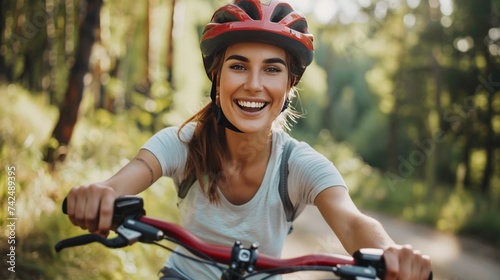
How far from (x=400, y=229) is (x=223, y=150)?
12914mm

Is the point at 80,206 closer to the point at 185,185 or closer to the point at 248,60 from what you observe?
the point at 185,185

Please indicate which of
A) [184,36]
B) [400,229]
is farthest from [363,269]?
[400,229]

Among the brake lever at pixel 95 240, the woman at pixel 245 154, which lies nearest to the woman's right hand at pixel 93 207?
the brake lever at pixel 95 240

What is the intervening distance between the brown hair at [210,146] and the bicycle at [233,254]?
0.83 m

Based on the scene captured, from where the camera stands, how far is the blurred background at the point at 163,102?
5.62 m

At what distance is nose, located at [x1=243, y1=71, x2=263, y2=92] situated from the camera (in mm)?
2850

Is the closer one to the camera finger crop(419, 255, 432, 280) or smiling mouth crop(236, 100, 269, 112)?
finger crop(419, 255, 432, 280)

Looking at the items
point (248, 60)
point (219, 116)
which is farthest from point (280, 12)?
point (219, 116)

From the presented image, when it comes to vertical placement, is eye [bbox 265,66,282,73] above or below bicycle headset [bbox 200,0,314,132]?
below

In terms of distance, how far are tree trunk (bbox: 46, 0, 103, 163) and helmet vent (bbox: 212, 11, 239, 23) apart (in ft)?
16.7

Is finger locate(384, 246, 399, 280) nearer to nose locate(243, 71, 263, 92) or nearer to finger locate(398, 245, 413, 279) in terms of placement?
finger locate(398, 245, 413, 279)

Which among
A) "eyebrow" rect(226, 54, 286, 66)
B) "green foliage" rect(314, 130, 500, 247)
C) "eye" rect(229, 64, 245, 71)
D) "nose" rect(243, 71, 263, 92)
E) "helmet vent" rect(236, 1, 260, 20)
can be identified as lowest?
"nose" rect(243, 71, 263, 92)

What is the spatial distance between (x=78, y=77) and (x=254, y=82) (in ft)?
18.5

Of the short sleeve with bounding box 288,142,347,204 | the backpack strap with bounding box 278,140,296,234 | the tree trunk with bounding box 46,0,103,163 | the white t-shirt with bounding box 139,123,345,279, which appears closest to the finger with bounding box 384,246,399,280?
the short sleeve with bounding box 288,142,347,204
